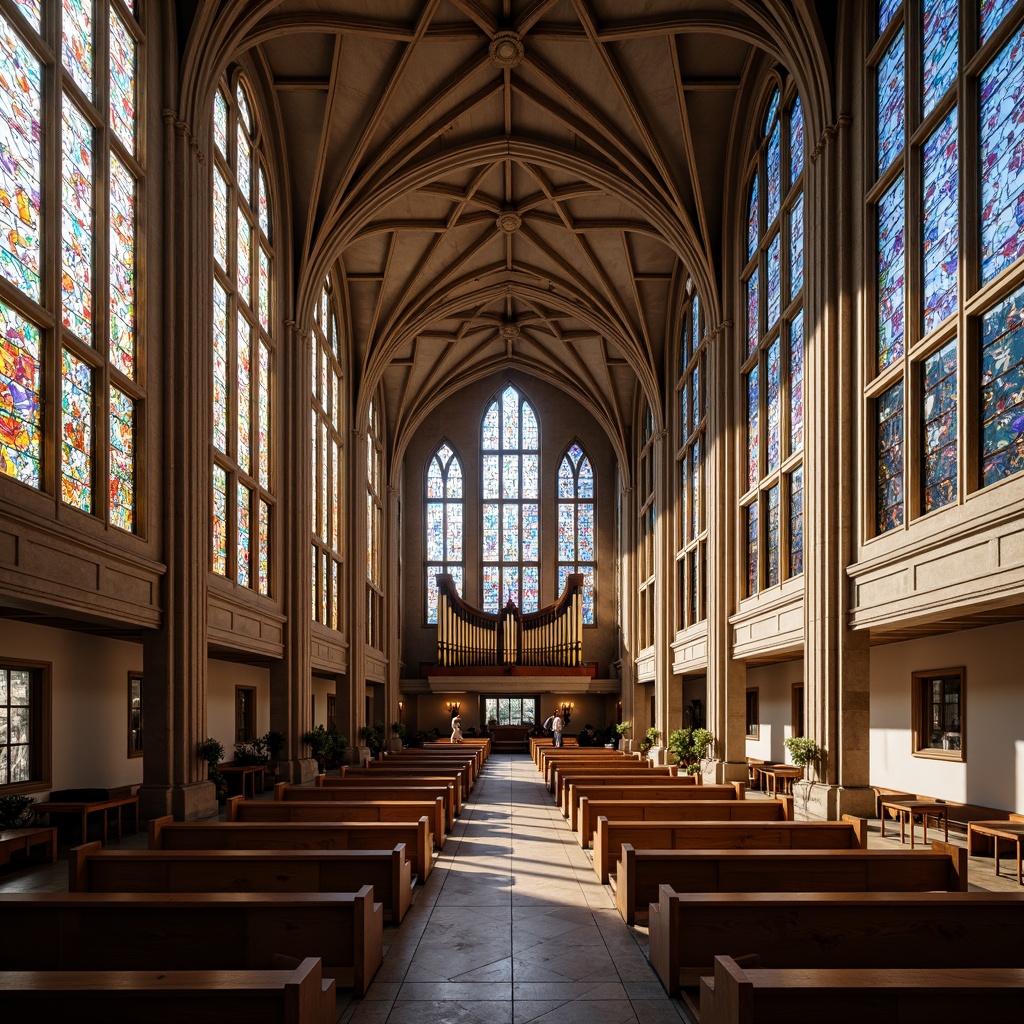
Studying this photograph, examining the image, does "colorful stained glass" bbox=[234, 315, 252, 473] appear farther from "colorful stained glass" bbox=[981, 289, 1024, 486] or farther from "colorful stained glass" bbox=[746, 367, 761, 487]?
"colorful stained glass" bbox=[981, 289, 1024, 486]

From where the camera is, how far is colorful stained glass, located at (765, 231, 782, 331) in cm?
1714

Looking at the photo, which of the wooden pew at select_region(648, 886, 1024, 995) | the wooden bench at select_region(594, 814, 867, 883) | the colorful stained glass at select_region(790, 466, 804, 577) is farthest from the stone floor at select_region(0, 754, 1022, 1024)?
the colorful stained glass at select_region(790, 466, 804, 577)

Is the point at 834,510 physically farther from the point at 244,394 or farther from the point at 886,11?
the point at 244,394

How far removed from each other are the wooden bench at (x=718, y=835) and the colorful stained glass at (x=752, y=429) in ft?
32.9

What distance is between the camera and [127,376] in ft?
40.2

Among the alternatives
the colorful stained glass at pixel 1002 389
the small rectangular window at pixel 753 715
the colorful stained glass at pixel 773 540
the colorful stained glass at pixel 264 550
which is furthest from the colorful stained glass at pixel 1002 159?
the small rectangular window at pixel 753 715

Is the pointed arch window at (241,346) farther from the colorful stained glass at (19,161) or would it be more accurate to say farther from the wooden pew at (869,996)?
the wooden pew at (869,996)

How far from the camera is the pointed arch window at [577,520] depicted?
37.4m

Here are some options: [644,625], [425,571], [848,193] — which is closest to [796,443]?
[848,193]

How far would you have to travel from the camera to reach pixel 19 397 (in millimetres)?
9562

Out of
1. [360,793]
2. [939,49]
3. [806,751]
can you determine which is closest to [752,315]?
[939,49]

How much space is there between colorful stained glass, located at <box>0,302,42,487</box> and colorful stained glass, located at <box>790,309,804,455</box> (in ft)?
34.5

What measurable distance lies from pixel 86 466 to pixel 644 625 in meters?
21.9

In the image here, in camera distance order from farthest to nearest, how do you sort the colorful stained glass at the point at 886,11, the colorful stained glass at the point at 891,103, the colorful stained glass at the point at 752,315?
the colorful stained glass at the point at 752,315 → the colorful stained glass at the point at 886,11 → the colorful stained glass at the point at 891,103
